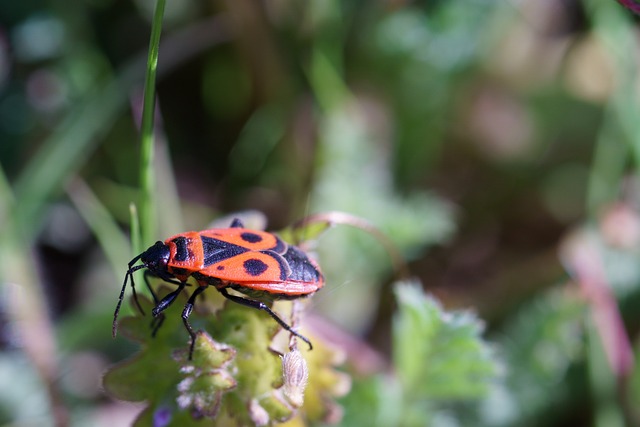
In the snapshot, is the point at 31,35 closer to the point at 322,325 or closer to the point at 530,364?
the point at 322,325

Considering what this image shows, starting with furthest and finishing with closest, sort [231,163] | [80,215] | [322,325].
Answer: [231,163] < [80,215] < [322,325]

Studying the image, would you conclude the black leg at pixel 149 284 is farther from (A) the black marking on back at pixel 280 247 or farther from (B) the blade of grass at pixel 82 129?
(B) the blade of grass at pixel 82 129

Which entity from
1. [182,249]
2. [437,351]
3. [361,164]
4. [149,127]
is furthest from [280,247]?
[361,164]

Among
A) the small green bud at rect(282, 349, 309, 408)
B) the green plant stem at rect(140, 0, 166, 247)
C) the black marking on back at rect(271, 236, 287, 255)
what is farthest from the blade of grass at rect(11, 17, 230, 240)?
the small green bud at rect(282, 349, 309, 408)

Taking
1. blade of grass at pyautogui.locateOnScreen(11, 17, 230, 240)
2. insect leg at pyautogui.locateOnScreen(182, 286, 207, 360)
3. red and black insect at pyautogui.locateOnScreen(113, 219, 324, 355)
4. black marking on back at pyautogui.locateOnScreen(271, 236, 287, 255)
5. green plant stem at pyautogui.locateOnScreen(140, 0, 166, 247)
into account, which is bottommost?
insect leg at pyautogui.locateOnScreen(182, 286, 207, 360)

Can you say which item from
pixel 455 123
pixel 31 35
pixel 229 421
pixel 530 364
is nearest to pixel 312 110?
pixel 455 123

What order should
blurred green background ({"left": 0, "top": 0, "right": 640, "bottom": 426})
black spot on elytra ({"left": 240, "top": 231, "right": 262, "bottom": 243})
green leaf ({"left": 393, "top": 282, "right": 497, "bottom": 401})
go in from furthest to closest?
blurred green background ({"left": 0, "top": 0, "right": 640, "bottom": 426}), green leaf ({"left": 393, "top": 282, "right": 497, "bottom": 401}), black spot on elytra ({"left": 240, "top": 231, "right": 262, "bottom": 243})

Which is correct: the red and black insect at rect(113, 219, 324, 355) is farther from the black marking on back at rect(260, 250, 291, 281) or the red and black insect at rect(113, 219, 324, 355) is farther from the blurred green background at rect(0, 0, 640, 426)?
the blurred green background at rect(0, 0, 640, 426)
